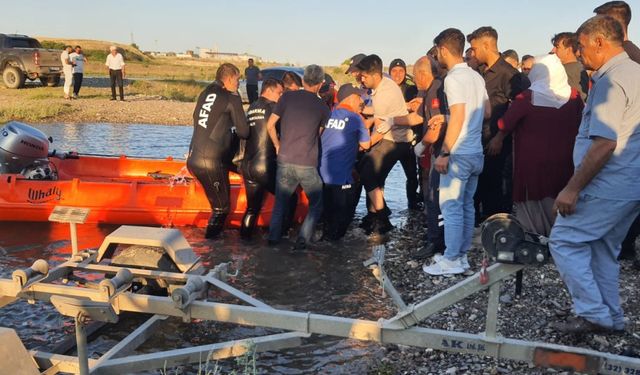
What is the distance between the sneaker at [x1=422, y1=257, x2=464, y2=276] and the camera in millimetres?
5664

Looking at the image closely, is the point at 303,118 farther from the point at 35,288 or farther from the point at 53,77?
the point at 53,77

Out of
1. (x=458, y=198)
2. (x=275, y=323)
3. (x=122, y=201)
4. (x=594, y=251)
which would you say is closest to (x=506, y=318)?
(x=594, y=251)

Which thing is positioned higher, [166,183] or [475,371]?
[166,183]

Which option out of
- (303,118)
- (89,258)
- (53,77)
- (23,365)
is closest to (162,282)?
(89,258)

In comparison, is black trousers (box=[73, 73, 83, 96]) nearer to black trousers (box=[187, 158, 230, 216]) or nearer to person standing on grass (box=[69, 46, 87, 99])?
person standing on grass (box=[69, 46, 87, 99])

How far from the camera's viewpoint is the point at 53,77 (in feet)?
83.5

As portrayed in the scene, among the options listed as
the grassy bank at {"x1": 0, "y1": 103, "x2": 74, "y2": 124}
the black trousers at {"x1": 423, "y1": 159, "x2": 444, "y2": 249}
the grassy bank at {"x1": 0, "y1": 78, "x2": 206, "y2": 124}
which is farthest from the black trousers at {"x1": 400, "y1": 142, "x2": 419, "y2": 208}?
the grassy bank at {"x1": 0, "y1": 103, "x2": 74, "y2": 124}

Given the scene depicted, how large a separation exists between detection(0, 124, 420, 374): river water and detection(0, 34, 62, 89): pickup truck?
19222mm

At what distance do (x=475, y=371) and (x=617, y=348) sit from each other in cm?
99

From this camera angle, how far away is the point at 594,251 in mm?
4109

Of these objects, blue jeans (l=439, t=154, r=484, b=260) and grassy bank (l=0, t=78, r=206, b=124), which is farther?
grassy bank (l=0, t=78, r=206, b=124)

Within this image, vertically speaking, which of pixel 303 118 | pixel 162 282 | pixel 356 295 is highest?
pixel 303 118

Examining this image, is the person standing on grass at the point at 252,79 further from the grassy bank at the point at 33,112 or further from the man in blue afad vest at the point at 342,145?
the man in blue afad vest at the point at 342,145

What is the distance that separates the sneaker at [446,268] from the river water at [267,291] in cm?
56
